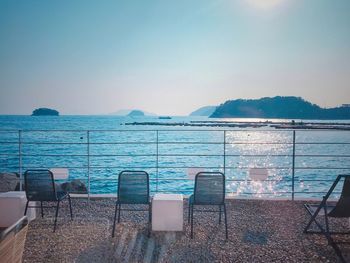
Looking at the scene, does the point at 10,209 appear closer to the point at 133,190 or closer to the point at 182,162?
the point at 133,190

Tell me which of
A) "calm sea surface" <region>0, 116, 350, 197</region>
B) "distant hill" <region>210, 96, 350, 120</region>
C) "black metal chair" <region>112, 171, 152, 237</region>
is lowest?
"calm sea surface" <region>0, 116, 350, 197</region>

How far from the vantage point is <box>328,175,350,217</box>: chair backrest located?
3.39m

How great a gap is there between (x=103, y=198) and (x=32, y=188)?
1843 millimetres

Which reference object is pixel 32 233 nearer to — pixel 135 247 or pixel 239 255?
pixel 135 247

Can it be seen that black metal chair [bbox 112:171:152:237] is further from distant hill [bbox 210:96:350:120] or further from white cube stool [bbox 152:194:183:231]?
distant hill [bbox 210:96:350:120]

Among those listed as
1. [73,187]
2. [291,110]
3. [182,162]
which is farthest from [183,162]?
[291,110]

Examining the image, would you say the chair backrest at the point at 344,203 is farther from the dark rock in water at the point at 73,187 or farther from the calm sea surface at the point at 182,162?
the dark rock in water at the point at 73,187

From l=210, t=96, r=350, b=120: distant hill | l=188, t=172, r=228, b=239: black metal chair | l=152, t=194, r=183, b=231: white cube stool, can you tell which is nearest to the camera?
l=188, t=172, r=228, b=239: black metal chair

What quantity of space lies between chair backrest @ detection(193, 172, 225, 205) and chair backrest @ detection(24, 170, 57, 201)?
→ 75.8 inches

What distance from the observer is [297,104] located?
121000 millimetres

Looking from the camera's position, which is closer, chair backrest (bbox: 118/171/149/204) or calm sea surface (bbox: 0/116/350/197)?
chair backrest (bbox: 118/171/149/204)

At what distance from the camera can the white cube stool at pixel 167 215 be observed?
4051 mm

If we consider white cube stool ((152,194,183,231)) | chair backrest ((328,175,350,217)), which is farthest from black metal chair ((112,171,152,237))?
chair backrest ((328,175,350,217))

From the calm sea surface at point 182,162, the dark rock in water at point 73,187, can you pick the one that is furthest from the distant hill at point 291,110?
the dark rock in water at point 73,187
